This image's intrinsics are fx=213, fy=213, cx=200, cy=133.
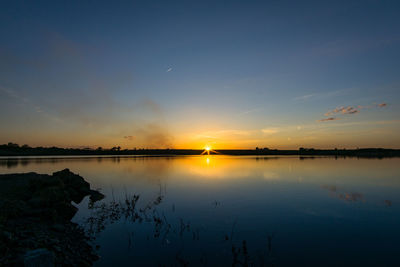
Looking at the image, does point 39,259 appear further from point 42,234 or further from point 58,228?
point 58,228

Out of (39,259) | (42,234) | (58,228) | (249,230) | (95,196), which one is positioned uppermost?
(39,259)

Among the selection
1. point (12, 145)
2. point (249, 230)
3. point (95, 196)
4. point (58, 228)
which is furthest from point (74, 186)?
point (12, 145)

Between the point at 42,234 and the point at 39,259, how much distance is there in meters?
4.11

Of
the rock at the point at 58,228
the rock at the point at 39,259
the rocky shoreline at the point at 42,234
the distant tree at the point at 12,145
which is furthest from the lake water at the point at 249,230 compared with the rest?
the distant tree at the point at 12,145

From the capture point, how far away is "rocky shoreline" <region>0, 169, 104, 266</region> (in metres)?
6.98

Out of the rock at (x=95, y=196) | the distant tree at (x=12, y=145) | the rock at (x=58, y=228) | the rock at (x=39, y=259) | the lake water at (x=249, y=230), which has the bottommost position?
the lake water at (x=249, y=230)

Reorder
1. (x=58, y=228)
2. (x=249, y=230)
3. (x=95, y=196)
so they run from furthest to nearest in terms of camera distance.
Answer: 1. (x=95, y=196)
2. (x=249, y=230)
3. (x=58, y=228)

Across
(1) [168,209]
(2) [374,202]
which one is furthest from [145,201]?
(2) [374,202]

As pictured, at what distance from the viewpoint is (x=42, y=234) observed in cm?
977

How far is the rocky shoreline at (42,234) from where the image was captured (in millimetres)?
6980

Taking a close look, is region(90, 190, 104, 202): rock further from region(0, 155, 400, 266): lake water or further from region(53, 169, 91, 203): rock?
region(0, 155, 400, 266): lake water

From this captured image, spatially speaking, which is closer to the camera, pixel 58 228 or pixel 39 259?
pixel 39 259

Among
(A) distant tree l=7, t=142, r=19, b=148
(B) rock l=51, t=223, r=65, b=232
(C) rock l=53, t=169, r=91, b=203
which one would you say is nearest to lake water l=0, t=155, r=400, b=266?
(B) rock l=51, t=223, r=65, b=232

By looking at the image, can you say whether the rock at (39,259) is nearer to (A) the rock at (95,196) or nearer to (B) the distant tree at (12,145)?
(A) the rock at (95,196)
